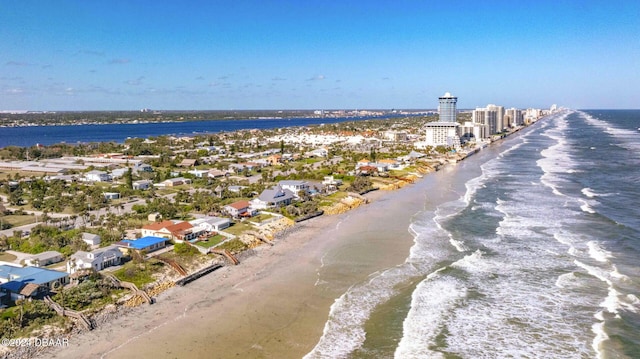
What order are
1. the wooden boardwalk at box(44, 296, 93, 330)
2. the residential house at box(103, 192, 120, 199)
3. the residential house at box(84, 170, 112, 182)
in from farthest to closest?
the residential house at box(84, 170, 112, 182), the residential house at box(103, 192, 120, 199), the wooden boardwalk at box(44, 296, 93, 330)

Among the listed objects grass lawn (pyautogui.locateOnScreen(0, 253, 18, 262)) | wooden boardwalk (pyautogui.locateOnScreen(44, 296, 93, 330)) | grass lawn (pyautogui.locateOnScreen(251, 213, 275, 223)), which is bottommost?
wooden boardwalk (pyautogui.locateOnScreen(44, 296, 93, 330))

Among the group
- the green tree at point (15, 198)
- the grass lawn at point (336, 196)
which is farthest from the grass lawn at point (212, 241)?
the green tree at point (15, 198)

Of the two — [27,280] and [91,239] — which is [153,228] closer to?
[91,239]

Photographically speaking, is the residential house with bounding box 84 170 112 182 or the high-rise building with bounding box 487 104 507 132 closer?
the residential house with bounding box 84 170 112 182

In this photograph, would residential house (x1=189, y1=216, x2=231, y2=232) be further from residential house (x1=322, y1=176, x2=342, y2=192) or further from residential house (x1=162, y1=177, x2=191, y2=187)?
residential house (x1=162, y1=177, x2=191, y2=187)

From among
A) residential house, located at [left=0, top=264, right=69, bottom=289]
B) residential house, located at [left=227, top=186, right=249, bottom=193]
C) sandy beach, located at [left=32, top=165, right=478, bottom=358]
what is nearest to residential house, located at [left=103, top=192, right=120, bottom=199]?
residential house, located at [left=227, top=186, right=249, bottom=193]

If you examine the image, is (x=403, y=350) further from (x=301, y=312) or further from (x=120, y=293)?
(x=120, y=293)
